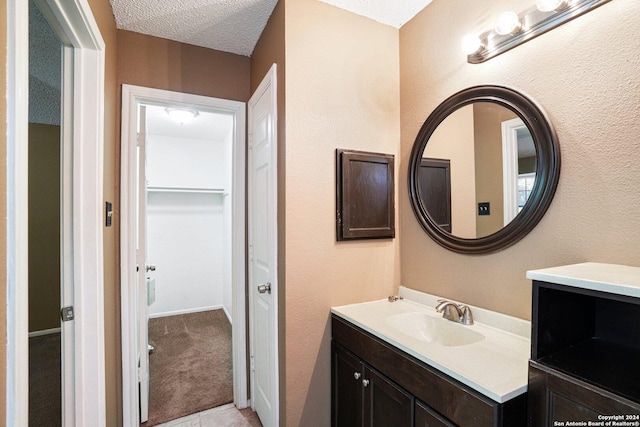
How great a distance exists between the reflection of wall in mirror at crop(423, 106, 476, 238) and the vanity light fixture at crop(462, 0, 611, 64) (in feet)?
0.87

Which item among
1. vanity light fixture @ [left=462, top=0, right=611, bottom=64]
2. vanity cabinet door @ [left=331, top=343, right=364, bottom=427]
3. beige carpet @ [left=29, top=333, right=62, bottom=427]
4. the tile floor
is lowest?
the tile floor

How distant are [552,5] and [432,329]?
1.46 m

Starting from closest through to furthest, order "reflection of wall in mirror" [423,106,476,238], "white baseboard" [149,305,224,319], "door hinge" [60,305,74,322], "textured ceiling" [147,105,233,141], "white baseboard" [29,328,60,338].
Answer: "door hinge" [60,305,74,322] → "reflection of wall in mirror" [423,106,476,238] → "white baseboard" [29,328,60,338] → "textured ceiling" [147,105,233,141] → "white baseboard" [149,305,224,319]

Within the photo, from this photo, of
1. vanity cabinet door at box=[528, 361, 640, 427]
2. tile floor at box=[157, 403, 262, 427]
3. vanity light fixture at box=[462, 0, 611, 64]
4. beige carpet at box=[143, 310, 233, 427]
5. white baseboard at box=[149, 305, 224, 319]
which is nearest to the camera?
vanity cabinet door at box=[528, 361, 640, 427]

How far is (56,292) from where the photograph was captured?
332 cm

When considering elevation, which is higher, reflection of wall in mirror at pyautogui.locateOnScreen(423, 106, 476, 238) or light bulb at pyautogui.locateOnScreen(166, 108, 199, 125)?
light bulb at pyautogui.locateOnScreen(166, 108, 199, 125)

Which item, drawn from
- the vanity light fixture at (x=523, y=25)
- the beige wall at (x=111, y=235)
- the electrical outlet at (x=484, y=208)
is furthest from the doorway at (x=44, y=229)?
the electrical outlet at (x=484, y=208)

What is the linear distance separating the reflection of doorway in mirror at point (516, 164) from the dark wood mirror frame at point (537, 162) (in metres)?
0.02

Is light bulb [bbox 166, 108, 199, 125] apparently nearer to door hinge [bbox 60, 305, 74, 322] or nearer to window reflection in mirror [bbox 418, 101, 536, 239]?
door hinge [bbox 60, 305, 74, 322]

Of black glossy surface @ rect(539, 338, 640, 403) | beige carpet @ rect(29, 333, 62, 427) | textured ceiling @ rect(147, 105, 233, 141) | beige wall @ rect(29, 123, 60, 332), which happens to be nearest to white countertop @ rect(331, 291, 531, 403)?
black glossy surface @ rect(539, 338, 640, 403)

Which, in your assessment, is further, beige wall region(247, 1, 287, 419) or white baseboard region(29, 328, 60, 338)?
white baseboard region(29, 328, 60, 338)

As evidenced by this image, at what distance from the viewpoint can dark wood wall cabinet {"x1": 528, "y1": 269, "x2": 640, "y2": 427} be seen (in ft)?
2.40

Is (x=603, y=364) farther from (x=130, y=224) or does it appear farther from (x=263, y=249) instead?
(x=130, y=224)

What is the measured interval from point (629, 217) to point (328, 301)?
129cm
